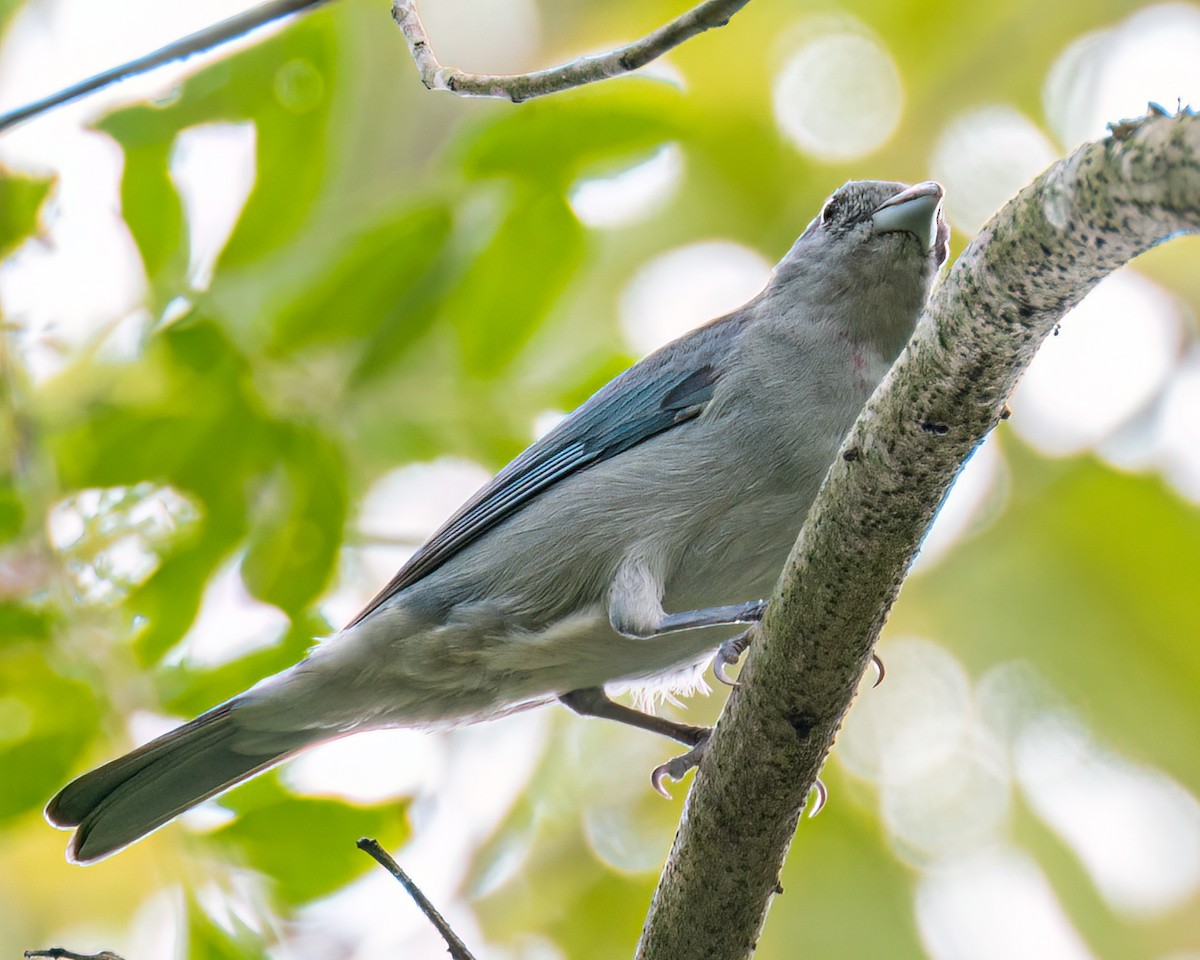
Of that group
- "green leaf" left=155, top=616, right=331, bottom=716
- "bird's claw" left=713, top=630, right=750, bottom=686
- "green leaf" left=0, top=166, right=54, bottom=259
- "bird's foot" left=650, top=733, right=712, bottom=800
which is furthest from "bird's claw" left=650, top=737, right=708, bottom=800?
"green leaf" left=0, top=166, right=54, bottom=259

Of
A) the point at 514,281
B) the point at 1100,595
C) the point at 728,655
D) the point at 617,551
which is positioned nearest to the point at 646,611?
the point at 617,551

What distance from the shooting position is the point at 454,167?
3.93 metres

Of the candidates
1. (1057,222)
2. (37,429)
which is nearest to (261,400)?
(37,429)

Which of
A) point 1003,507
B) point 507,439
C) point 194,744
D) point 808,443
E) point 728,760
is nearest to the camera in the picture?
point 728,760

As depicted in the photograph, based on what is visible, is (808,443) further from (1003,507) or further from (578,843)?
(578,843)

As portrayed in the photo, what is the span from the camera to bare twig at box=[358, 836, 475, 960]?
8.49 ft

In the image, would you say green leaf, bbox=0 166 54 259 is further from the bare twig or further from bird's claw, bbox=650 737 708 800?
bird's claw, bbox=650 737 708 800

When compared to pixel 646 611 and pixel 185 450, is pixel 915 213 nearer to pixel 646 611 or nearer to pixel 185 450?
pixel 646 611

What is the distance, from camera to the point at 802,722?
8.61 ft

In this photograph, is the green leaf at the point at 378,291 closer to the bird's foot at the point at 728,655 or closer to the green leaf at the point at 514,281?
the green leaf at the point at 514,281

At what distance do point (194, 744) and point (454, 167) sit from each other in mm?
1935

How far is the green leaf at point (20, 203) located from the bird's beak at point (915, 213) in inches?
101

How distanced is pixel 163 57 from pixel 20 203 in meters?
1.64

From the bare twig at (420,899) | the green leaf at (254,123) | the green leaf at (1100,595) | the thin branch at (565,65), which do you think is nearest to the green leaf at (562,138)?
the green leaf at (254,123)
